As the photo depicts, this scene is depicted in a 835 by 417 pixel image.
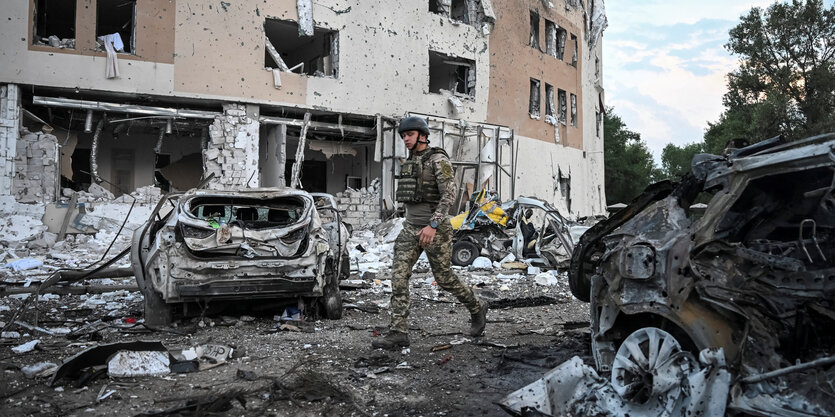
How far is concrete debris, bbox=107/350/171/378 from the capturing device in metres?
4.06

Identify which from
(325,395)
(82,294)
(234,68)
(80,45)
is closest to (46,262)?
(82,294)

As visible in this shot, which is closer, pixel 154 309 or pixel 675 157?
pixel 154 309

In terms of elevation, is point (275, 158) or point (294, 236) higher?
point (275, 158)

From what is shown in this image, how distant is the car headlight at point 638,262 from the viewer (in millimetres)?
3018

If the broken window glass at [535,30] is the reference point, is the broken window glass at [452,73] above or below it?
below

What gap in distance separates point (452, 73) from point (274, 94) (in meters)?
7.02

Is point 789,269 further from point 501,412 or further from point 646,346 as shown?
point 501,412

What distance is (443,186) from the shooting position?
203 inches

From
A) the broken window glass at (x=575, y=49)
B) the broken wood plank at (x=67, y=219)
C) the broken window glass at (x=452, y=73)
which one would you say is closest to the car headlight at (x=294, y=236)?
the broken wood plank at (x=67, y=219)

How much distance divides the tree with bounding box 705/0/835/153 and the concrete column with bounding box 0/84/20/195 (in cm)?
2686

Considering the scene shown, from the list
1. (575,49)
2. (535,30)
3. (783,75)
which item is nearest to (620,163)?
(783,75)

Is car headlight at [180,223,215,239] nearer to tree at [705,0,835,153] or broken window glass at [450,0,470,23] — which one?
broken window glass at [450,0,470,23]

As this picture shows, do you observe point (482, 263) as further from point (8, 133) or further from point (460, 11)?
point (460, 11)

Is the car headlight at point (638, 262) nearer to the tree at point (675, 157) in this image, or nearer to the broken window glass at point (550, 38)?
the broken window glass at point (550, 38)
